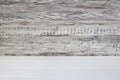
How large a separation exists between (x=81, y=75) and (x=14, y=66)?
1.88 feet

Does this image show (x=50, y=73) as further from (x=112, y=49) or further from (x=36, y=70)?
(x=112, y=49)

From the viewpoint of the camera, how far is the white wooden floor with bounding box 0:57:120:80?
1.40 m

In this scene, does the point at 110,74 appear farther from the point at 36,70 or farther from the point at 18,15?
the point at 18,15

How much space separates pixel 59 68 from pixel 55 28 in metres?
0.35

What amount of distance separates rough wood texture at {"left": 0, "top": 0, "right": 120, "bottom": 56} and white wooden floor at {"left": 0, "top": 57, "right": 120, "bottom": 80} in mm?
57

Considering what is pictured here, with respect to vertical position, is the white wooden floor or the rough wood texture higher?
the rough wood texture

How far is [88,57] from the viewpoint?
147 centimetres

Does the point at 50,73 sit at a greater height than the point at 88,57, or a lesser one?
lesser

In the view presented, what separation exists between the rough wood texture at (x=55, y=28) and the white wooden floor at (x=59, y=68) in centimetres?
6

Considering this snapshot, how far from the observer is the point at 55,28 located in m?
1.48

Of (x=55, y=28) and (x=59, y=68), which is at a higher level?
(x=55, y=28)

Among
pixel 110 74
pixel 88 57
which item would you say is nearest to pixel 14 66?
pixel 88 57

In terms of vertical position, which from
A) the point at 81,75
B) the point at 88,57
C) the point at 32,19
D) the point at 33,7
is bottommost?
the point at 81,75

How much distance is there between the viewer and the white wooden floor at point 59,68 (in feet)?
4.60
